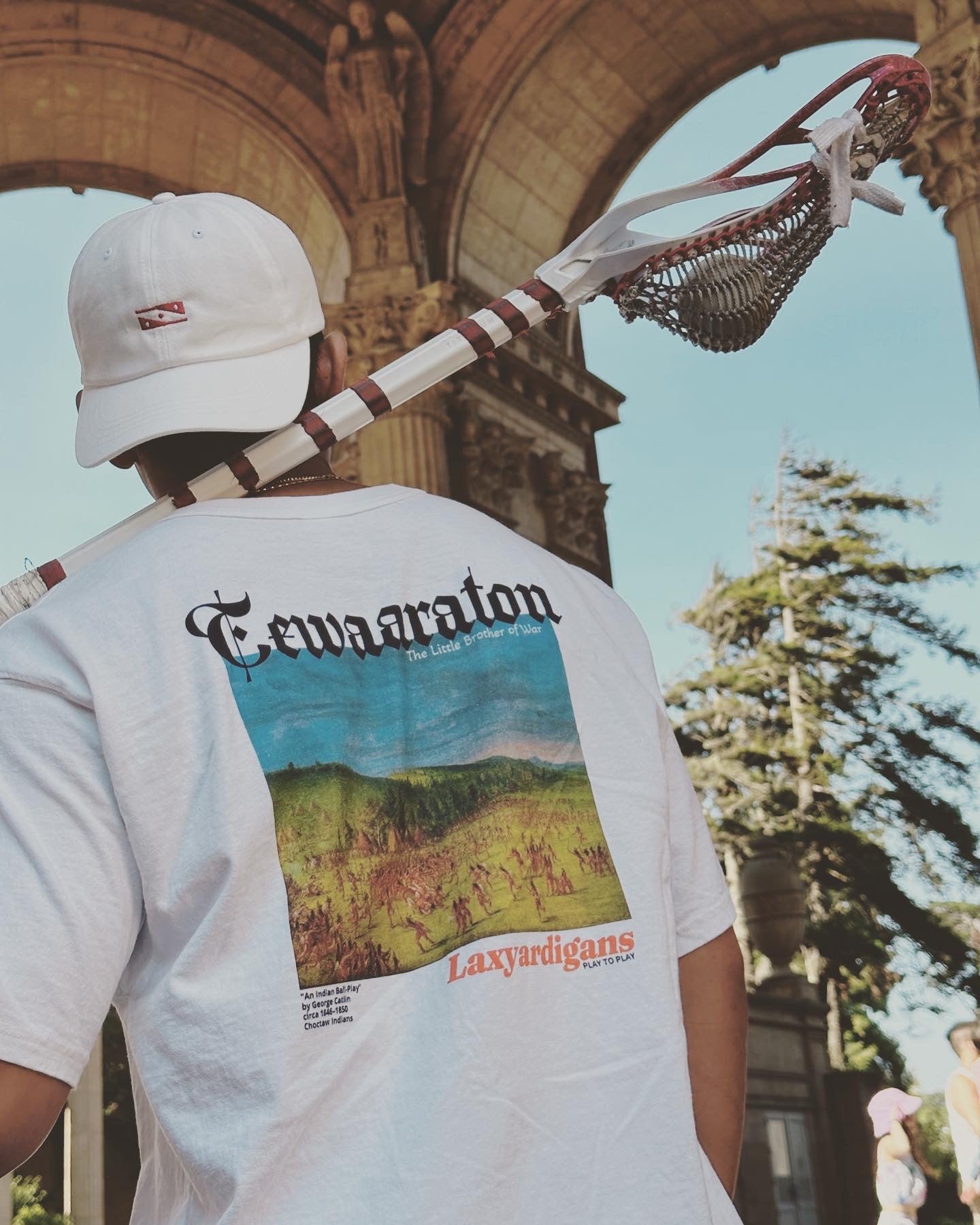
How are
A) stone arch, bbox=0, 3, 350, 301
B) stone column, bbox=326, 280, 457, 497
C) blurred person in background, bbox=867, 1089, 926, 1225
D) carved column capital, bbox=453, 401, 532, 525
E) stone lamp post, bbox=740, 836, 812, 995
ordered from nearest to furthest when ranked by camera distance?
blurred person in background, bbox=867, 1089, 926, 1225 → stone column, bbox=326, 280, 457, 497 → stone lamp post, bbox=740, 836, 812, 995 → carved column capital, bbox=453, 401, 532, 525 → stone arch, bbox=0, 3, 350, 301

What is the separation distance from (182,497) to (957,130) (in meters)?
10.5

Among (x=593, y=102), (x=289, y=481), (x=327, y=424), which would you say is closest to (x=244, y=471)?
(x=289, y=481)

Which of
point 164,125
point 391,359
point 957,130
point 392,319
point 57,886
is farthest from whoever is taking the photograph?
point 164,125

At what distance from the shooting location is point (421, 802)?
3.83 ft

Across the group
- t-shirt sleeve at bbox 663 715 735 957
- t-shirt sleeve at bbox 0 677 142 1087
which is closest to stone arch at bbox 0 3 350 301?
t-shirt sleeve at bbox 663 715 735 957

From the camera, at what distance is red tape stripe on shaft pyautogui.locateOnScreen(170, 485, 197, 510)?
4.63 ft

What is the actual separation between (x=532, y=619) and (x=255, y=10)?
611 inches

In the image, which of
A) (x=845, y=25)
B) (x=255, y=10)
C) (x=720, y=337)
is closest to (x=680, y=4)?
(x=845, y=25)

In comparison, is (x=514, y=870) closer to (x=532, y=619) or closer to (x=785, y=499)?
(x=532, y=619)

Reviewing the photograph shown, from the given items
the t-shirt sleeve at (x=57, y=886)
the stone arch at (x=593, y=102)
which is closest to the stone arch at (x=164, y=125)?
the stone arch at (x=593, y=102)

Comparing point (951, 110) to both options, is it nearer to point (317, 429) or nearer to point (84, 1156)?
point (84, 1156)

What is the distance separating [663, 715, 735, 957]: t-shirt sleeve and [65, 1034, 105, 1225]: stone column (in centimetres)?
1050

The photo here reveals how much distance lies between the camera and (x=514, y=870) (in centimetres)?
117

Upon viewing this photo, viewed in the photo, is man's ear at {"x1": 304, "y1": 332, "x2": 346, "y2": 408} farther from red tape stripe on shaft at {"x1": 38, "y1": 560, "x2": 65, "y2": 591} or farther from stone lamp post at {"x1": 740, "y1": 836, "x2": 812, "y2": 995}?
stone lamp post at {"x1": 740, "y1": 836, "x2": 812, "y2": 995}
